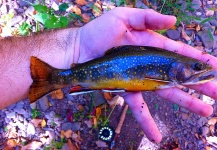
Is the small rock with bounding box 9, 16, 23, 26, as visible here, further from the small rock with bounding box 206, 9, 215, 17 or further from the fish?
the small rock with bounding box 206, 9, 215, 17

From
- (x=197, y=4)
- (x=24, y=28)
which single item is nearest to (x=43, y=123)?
(x=24, y=28)

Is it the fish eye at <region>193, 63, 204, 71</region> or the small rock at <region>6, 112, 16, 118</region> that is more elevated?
the fish eye at <region>193, 63, 204, 71</region>

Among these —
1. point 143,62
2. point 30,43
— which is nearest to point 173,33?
point 143,62

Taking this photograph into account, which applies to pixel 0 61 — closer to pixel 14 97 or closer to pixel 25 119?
pixel 14 97

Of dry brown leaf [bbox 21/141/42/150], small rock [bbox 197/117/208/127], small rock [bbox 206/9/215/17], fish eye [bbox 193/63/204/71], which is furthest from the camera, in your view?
small rock [bbox 206/9/215/17]

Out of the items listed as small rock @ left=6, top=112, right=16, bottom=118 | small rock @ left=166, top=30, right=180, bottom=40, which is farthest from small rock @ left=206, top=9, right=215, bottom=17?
small rock @ left=6, top=112, right=16, bottom=118
